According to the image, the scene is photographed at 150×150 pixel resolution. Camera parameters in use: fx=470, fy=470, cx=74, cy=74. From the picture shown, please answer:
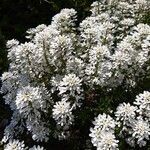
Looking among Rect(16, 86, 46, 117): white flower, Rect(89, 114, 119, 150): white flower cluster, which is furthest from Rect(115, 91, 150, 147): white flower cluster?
Rect(16, 86, 46, 117): white flower

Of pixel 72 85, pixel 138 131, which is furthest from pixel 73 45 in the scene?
pixel 138 131

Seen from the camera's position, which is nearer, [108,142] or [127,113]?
[108,142]

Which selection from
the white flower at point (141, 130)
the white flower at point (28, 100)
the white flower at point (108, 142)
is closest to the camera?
the white flower at point (108, 142)

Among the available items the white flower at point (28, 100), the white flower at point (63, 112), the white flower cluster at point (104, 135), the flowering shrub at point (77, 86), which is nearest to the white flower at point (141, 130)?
the flowering shrub at point (77, 86)

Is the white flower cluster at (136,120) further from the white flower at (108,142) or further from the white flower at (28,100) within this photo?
the white flower at (28,100)

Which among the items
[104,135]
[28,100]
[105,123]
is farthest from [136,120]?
[28,100]

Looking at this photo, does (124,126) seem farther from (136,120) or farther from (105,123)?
(105,123)

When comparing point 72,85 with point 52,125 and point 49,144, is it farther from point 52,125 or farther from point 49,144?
point 49,144
